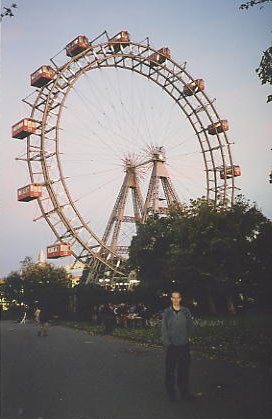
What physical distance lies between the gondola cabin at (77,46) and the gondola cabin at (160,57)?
6636 millimetres

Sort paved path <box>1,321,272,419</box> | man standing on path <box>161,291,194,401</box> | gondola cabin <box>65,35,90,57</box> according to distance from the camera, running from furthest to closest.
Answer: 1. gondola cabin <box>65,35,90,57</box>
2. man standing on path <box>161,291,194,401</box>
3. paved path <box>1,321,272,419</box>

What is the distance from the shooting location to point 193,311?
2838cm

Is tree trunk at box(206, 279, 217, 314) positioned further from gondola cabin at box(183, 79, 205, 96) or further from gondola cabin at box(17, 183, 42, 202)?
gondola cabin at box(183, 79, 205, 96)

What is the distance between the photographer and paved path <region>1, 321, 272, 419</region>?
5242 millimetres

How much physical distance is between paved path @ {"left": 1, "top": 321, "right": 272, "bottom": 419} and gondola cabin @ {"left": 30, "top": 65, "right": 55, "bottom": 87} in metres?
27.8

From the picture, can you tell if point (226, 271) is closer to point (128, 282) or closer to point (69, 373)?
point (128, 282)

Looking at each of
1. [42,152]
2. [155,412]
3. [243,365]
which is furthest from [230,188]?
[155,412]

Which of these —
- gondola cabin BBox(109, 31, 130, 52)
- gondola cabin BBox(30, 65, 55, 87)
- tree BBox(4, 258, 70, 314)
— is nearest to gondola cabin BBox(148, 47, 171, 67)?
gondola cabin BBox(109, 31, 130, 52)

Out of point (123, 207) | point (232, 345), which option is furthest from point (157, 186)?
point (232, 345)

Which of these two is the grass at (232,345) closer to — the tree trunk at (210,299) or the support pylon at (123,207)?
the tree trunk at (210,299)

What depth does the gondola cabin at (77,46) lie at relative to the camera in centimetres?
3409

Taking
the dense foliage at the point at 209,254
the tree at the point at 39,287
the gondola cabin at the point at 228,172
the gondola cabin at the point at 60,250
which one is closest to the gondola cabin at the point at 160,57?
the gondola cabin at the point at 228,172

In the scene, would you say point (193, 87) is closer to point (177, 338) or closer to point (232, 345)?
point (232, 345)

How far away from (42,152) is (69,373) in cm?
2573
